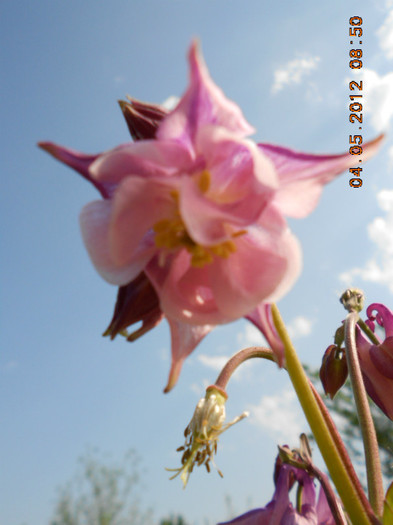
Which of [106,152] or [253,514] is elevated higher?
[106,152]

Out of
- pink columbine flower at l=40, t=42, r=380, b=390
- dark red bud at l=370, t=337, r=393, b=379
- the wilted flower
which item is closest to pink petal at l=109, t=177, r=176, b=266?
pink columbine flower at l=40, t=42, r=380, b=390

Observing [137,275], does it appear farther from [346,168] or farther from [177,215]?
[346,168]

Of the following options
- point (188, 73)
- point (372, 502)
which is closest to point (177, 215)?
point (188, 73)

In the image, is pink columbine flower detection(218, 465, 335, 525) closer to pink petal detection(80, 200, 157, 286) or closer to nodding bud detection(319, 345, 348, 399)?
nodding bud detection(319, 345, 348, 399)

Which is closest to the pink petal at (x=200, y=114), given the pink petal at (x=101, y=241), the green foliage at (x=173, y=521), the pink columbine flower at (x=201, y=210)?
the pink columbine flower at (x=201, y=210)

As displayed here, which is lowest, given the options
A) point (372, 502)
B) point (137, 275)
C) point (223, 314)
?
point (372, 502)

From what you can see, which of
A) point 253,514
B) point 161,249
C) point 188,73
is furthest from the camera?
point 253,514
